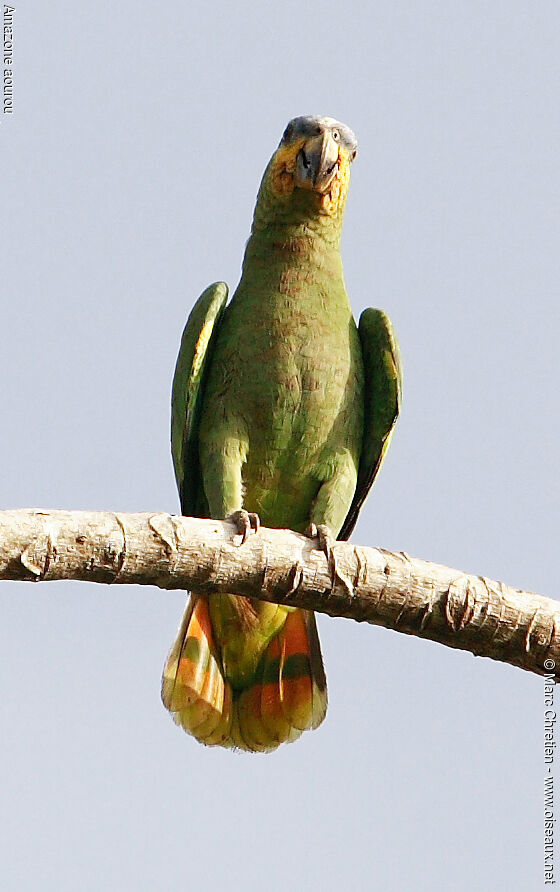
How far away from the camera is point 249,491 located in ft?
18.1

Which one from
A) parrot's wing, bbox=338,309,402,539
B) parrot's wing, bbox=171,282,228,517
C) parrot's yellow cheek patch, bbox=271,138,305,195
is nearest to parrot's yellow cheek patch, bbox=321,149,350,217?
parrot's yellow cheek patch, bbox=271,138,305,195

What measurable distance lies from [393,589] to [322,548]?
11.6 inches

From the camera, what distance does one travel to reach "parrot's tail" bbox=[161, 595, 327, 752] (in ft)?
17.8

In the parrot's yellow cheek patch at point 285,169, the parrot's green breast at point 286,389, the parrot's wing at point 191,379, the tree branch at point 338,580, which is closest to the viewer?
the tree branch at point 338,580

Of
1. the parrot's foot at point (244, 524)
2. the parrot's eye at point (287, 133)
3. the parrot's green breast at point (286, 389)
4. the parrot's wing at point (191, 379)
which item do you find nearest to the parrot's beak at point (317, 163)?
the parrot's eye at point (287, 133)

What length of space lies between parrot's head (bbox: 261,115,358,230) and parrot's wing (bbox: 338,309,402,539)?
606mm

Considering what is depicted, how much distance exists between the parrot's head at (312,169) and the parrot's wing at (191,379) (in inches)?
21.8

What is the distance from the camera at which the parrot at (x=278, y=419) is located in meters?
5.41

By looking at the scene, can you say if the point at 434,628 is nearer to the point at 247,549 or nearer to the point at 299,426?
the point at 247,549

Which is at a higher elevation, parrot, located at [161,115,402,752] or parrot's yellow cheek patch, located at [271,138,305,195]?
parrot's yellow cheek patch, located at [271,138,305,195]

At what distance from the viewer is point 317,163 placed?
565 cm

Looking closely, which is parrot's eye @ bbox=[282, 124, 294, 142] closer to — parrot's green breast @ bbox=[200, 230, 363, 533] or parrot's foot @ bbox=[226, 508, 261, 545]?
parrot's green breast @ bbox=[200, 230, 363, 533]

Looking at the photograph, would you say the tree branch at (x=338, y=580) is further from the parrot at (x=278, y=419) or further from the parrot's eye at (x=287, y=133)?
the parrot's eye at (x=287, y=133)

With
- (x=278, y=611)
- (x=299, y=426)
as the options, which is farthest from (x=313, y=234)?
(x=278, y=611)
